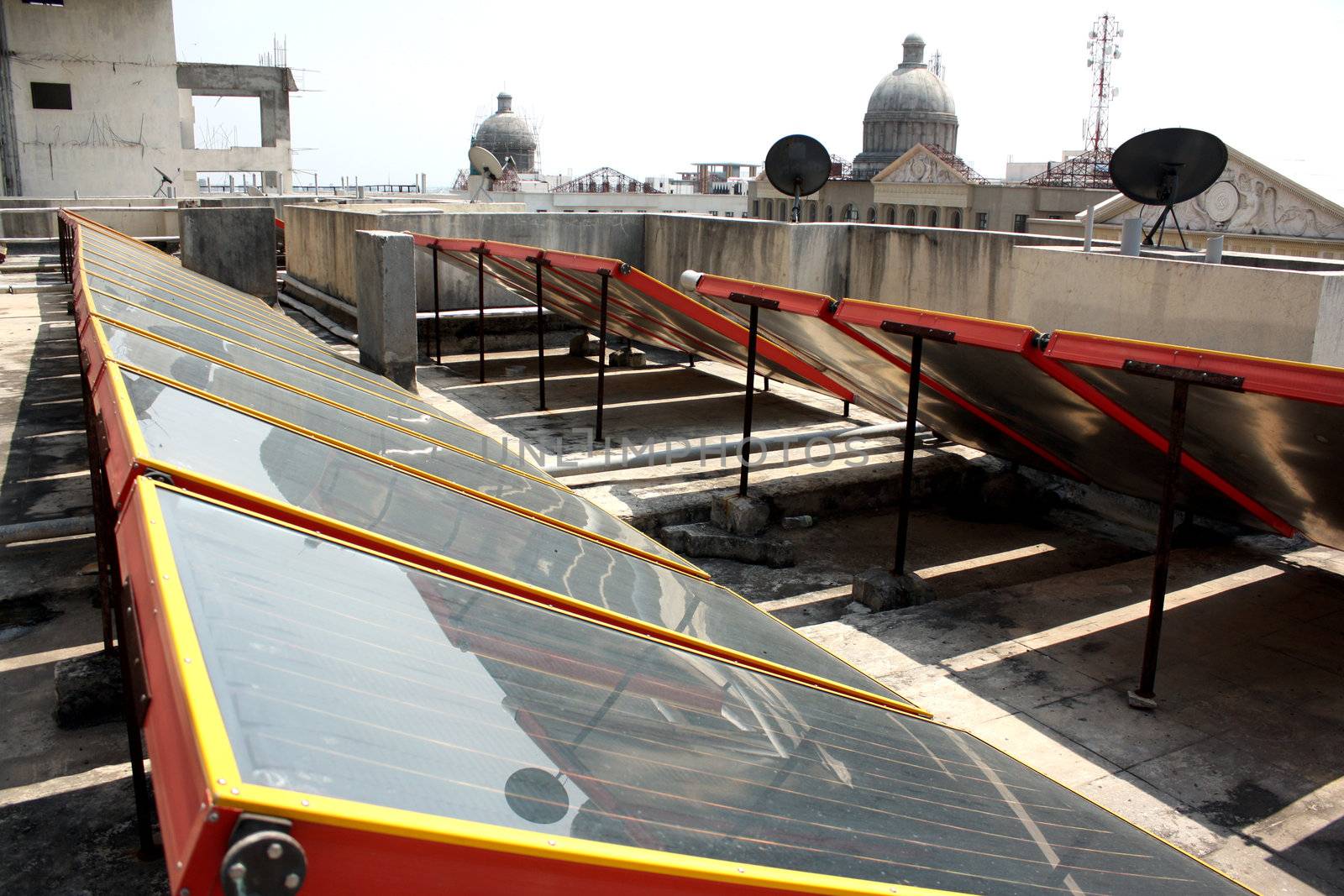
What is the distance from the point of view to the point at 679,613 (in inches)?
139

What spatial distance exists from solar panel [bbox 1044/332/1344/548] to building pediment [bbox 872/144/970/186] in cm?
4779

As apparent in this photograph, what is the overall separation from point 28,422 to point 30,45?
1302 inches

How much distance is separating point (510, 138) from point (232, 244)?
7811 cm

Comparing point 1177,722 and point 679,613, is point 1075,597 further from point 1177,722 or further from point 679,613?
point 679,613

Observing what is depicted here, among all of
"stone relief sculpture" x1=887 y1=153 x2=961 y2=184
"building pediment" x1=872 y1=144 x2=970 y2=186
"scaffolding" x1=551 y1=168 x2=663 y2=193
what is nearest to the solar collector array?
"building pediment" x1=872 y1=144 x2=970 y2=186

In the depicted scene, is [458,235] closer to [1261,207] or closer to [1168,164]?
[1168,164]

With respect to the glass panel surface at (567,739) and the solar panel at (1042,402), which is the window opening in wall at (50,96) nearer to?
the solar panel at (1042,402)

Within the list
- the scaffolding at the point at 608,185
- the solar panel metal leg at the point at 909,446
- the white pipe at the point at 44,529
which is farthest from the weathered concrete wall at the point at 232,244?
the scaffolding at the point at 608,185

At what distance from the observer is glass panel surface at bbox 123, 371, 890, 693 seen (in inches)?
116

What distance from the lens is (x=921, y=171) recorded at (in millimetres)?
54562

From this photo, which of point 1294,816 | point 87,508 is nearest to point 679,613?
point 1294,816

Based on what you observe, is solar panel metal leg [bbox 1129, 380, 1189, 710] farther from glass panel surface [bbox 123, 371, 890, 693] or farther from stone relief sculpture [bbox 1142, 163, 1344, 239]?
stone relief sculpture [bbox 1142, 163, 1344, 239]

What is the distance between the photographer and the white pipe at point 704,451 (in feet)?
30.1

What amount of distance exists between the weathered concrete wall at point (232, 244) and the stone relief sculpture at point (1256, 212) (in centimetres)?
2056
